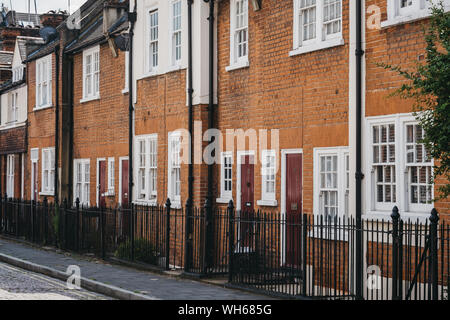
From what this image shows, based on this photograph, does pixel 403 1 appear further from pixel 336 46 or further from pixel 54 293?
pixel 54 293

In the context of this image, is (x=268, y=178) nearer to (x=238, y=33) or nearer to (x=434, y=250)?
(x=238, y=33)

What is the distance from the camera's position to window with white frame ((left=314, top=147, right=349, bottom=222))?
13.7 m

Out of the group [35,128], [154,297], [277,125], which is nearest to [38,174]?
[35,128]

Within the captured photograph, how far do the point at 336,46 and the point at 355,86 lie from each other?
3.49ft

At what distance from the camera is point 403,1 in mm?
12531

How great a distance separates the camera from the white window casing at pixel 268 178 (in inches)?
623

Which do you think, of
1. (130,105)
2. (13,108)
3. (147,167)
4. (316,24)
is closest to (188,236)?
(147,167)

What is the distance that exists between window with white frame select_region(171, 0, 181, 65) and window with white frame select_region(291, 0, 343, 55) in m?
5.10

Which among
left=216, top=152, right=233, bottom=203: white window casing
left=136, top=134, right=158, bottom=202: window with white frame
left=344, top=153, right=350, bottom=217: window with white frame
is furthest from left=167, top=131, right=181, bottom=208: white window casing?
left=344, top=153, right=350, bottom=217: window with white frame

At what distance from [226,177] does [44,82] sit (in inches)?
553

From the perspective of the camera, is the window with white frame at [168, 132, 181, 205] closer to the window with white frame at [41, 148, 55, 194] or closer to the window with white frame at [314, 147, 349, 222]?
the window with white frame at [314, 147, 349, 222]

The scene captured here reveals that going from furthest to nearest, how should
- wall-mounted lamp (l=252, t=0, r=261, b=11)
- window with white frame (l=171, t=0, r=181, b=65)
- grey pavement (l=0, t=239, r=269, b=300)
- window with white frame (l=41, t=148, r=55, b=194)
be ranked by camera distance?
window with white frame (l=41, t=148, r=55, b=194) < window with white frame (l=171, t=0, r=181, b=65) < wall-mounted lamp (l=252, t=0, r=261, b=11) < grey pavement (l=0, t=239, r=269, b=300)

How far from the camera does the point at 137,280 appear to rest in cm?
1520

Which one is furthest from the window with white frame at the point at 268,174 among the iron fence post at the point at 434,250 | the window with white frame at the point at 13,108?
the window with white frame at the point at 13,108
